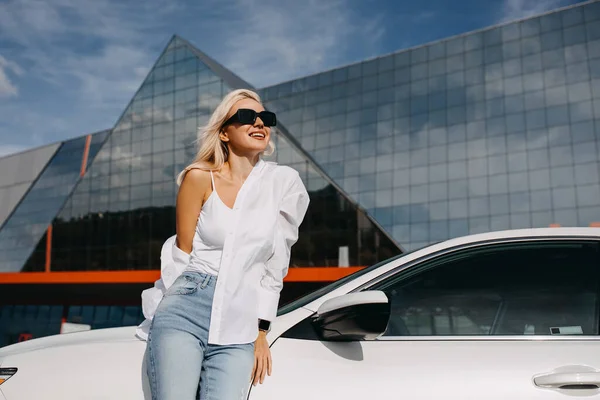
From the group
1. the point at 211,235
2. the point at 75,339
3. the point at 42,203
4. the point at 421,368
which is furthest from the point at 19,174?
the point at 421,368

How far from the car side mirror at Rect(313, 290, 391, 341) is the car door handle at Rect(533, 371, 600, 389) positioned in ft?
2.20

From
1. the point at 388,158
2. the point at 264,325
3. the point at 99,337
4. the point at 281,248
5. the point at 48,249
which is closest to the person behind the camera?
the point at 264,325

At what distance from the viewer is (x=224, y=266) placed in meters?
2.54

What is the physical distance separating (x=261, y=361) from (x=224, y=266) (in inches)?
16.2

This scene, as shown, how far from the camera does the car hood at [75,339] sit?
9.41ft

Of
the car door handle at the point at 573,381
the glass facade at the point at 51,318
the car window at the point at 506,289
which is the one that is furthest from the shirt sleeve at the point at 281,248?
the glass facade at the point at 51,318

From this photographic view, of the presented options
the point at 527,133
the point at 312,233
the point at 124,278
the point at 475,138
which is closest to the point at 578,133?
the point at 527,133

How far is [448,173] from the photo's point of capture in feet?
161

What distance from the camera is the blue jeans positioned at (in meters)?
2.38

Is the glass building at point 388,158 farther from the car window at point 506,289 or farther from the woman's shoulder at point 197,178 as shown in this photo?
→ the woman's shoulder at point 197,178

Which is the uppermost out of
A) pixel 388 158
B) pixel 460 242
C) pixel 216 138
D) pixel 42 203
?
pixel 388 158

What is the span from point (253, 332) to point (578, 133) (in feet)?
153

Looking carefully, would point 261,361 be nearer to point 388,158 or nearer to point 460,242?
point 460,242

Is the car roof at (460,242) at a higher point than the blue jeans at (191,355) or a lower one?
higher
